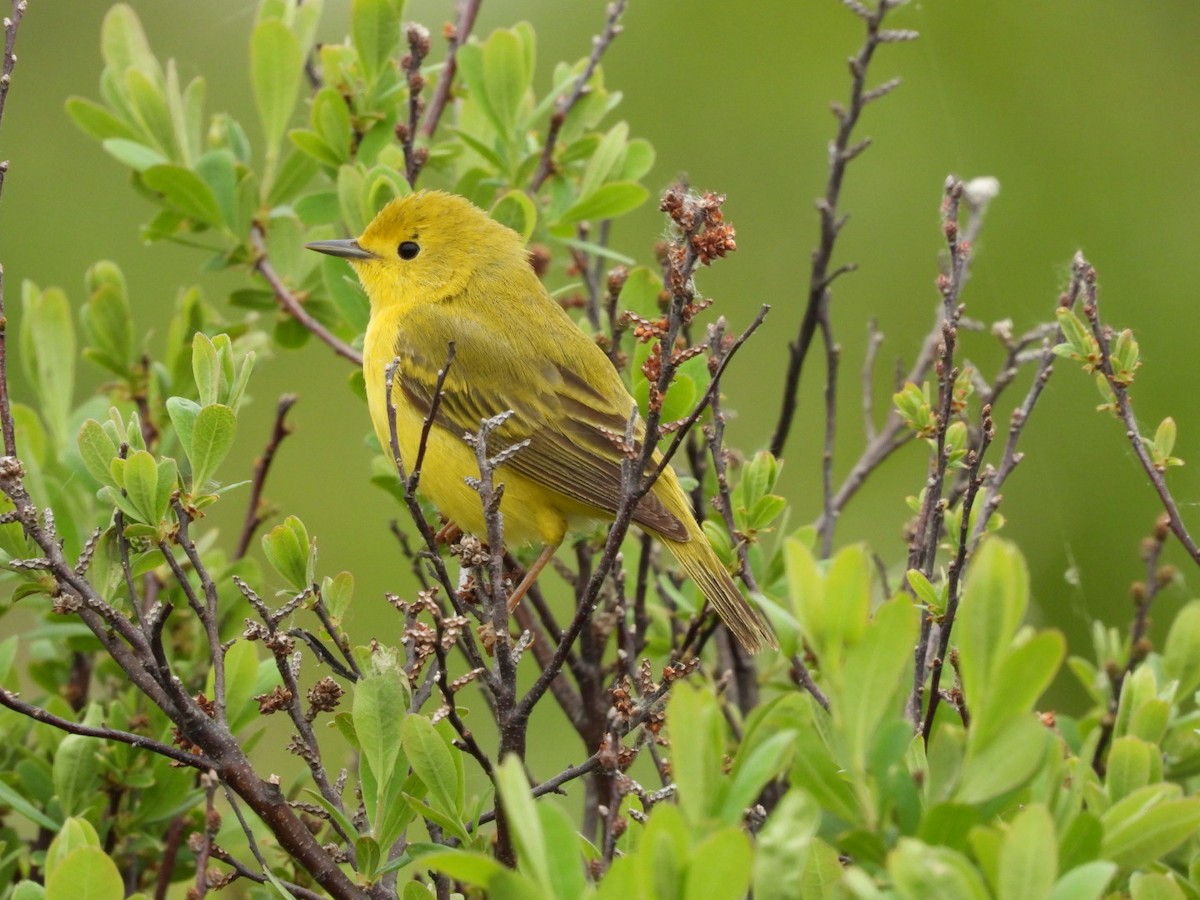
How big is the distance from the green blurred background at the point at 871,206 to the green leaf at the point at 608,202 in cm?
307

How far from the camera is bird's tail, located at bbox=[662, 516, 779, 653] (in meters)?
3.14

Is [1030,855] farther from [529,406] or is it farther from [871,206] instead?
[871,206]

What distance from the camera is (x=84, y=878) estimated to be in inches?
64.9

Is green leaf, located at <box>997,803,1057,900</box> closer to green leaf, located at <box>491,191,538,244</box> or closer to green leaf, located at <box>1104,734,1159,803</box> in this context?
green leaf, located at <box>1104,734,1159,803</box>

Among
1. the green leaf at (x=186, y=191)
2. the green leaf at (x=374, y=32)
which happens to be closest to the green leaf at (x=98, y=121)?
the green leaf at (x=186, y=191)

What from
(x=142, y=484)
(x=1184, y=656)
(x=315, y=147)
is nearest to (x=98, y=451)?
(x=142, y=484)

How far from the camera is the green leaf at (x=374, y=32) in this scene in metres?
3.51

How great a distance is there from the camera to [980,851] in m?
1.35

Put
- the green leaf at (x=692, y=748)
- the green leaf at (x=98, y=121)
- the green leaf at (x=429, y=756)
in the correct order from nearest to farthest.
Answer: the green leaf at (x=692, y=748) → the green leaf at (x=429, y=756) → the green leaf at (x=98, y=121)

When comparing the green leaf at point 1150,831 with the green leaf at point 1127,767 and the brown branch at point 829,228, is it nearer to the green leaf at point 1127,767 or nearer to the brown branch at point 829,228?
the green leaf at point 1127,767

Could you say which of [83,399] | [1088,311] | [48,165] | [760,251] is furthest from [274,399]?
[1088,311]

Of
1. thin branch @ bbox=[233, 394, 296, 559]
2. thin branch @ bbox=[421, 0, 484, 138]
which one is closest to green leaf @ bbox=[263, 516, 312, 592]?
thin branch @ bbox=[233, 394, 296, 559]

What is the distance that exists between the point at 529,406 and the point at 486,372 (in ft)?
0.65

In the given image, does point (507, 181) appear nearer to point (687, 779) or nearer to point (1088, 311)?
point (1088, 311)
